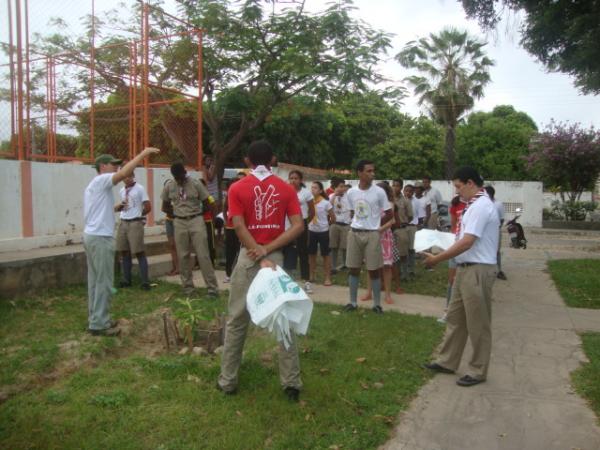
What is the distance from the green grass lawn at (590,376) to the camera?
14.0 feet

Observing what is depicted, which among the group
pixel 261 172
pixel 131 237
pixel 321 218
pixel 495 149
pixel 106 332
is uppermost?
pixel 495 149

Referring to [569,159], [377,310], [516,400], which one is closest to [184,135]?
[377,310]

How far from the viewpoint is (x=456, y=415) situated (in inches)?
158

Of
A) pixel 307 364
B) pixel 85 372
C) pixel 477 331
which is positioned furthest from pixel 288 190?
pixel 85 372

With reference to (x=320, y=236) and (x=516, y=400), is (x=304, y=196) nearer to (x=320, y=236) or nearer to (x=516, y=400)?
(x=320, y=236)

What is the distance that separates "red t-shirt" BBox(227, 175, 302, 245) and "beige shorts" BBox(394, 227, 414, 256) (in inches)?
210

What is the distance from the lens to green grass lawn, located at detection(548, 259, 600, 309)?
816 cm

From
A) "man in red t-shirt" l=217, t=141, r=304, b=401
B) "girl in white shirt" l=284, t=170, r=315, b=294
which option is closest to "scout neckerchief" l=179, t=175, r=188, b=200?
"girl in white shirt" l=284, t=170, r=315, b=294

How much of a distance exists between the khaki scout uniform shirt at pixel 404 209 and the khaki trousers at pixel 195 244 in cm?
371

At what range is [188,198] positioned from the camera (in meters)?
7.48

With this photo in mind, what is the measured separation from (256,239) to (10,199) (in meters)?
5.64

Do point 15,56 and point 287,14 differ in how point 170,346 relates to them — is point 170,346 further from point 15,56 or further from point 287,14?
point 287,14

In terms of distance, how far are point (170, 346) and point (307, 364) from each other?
143 cm

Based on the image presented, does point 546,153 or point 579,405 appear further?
point 546,153
